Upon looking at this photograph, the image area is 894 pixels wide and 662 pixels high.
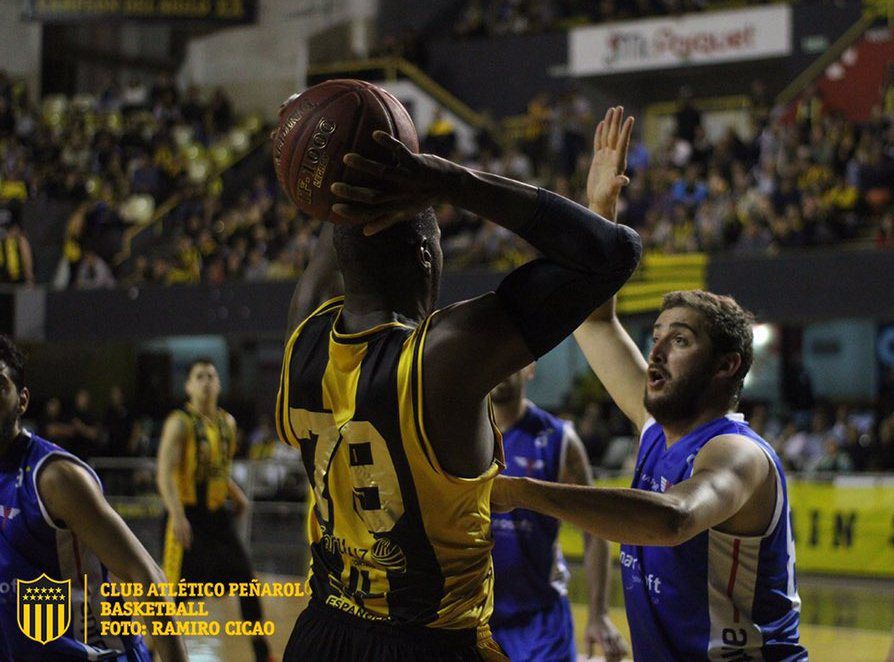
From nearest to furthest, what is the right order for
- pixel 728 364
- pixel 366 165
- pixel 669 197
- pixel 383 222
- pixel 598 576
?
pixel 366 165
pixel 383 222
pixel 728 364
pixel 598 576
pixel 669 197

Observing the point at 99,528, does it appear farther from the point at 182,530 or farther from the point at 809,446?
the point at 809,446

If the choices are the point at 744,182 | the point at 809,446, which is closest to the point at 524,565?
the point at 809,446

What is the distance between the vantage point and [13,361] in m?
3.73

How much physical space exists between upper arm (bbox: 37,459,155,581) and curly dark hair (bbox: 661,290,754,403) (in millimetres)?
1746

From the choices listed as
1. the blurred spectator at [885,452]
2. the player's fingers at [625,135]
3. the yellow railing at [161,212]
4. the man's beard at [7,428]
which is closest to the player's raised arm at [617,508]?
the player's fingers at [625,135]

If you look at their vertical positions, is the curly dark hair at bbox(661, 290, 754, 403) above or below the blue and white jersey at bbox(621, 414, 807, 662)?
above

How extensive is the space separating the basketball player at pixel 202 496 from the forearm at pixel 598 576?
296 cm

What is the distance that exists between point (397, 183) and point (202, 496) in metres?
6.31

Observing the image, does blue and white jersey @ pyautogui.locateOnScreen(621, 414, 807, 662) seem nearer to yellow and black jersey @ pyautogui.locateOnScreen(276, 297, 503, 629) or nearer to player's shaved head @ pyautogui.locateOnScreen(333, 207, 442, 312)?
yellow and black jersey @ pyautogui.locateOnScreen(276, 297, 503, 629)

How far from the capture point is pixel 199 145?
24812 mm

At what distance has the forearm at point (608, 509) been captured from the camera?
2.60m

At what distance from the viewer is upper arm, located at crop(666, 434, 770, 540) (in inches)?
108

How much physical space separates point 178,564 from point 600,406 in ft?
35.2

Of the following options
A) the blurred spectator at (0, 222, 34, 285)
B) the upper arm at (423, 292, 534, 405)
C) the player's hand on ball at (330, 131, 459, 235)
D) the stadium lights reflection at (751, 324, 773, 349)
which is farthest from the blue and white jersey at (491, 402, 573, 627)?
the blurred spectator at (0, 222, 34, 285)
